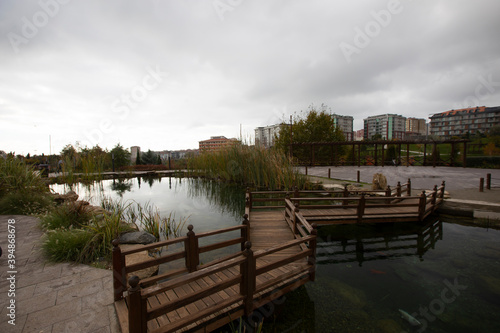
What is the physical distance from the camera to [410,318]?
2.75 meters

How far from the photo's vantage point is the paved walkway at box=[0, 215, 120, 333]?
6.82 ft

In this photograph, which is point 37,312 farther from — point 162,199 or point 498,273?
point 162,199

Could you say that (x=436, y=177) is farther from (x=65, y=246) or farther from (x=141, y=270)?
(x=65, y=246)

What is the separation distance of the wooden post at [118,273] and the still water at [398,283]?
1.22m

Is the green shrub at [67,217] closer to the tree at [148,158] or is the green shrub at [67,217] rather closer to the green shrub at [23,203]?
the green shrub at [23,203]

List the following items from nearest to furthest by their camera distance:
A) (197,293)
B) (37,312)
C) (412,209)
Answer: (197,293)
(37,312)
(412,209)

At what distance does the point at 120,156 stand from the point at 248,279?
2114 centimetres

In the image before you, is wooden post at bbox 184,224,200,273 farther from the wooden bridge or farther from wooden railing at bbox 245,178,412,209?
wooden railing at bbox 245,178,412,209

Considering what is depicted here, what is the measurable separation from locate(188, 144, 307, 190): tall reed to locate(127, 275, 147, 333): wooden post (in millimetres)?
6812

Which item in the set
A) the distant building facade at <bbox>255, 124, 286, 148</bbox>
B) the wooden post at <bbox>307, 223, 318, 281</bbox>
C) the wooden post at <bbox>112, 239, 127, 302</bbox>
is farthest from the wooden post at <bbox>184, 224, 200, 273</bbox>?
the distant building facade at <bbox>255, 124, 286, 148</bbox>

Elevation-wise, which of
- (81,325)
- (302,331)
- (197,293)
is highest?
(197,293)

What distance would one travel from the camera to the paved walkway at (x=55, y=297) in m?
2.08

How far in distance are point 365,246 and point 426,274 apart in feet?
3.94

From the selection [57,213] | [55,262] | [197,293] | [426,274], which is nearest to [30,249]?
[55,262]
